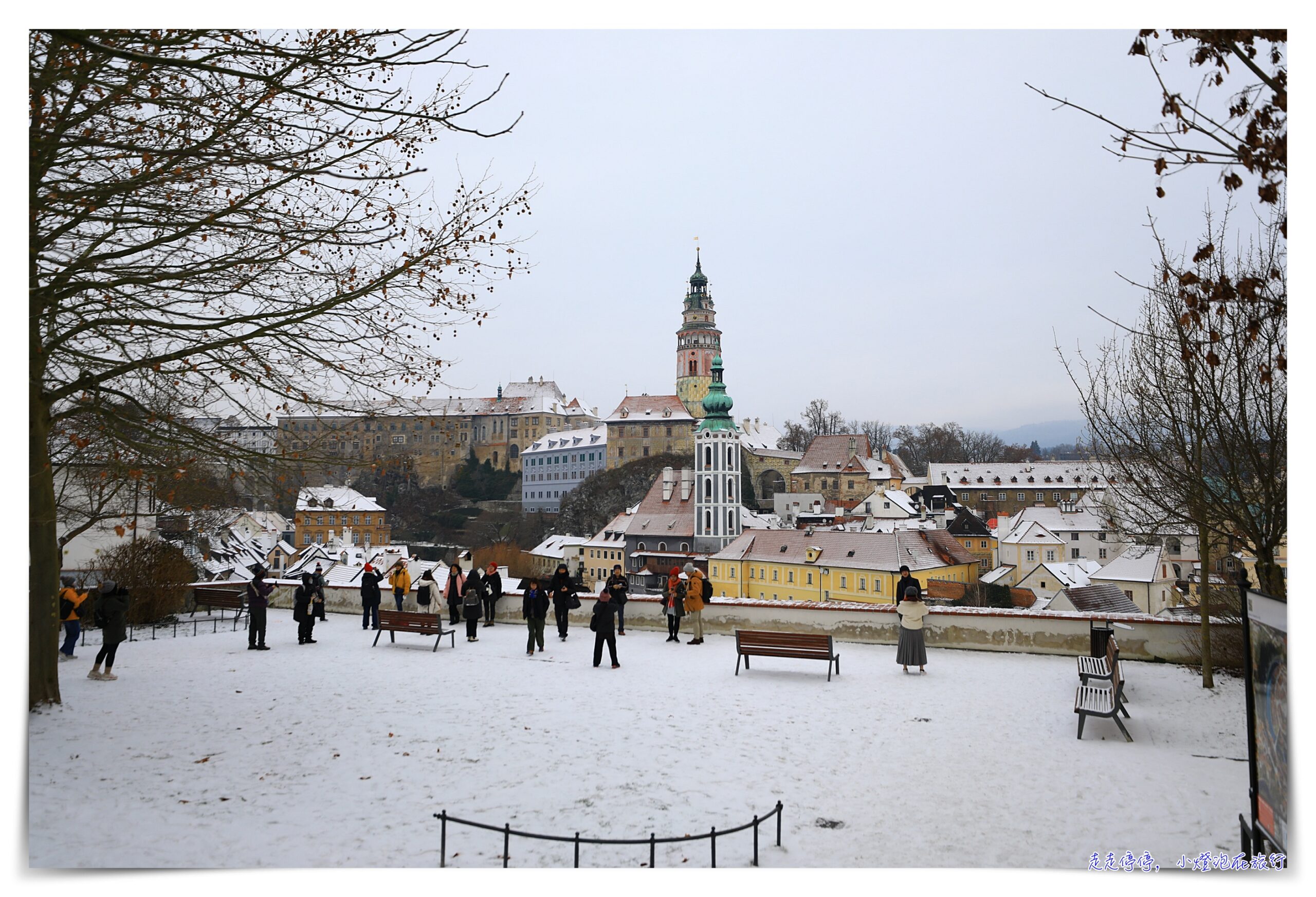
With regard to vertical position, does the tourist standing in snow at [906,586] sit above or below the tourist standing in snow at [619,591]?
above

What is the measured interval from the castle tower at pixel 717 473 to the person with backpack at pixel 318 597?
4505 cm

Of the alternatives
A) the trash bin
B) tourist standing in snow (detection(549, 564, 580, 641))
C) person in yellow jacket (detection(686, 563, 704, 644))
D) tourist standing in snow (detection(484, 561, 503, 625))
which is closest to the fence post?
the trash bin

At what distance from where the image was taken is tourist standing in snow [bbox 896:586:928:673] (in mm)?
8680

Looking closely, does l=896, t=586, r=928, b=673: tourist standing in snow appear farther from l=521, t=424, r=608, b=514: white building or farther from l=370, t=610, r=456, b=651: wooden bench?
l=521, t=424, r=608, b=514: white building

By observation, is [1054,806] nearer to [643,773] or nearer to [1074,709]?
[1074,709]

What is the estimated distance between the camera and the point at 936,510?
6462 centimetres

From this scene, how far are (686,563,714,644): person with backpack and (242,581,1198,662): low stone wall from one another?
0.31 meters

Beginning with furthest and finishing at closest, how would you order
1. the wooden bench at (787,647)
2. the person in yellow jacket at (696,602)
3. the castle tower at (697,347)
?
the castle tower at (697,347), the person in yellow jacket at (696,602), the wooden bench at (787,647)

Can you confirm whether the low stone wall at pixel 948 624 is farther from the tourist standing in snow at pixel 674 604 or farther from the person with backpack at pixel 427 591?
the tourist standing in snow at pixel 674 604

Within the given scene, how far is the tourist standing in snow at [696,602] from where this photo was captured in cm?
1062

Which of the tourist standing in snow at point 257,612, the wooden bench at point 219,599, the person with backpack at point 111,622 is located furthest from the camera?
the wooden bench at point 219,599

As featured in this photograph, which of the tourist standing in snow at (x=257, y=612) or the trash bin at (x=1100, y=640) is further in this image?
the tourist standing in snow at (x=257, y=612)

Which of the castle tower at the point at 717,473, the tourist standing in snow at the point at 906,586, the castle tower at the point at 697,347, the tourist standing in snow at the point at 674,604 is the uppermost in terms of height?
the castle tower at the point at 697,347

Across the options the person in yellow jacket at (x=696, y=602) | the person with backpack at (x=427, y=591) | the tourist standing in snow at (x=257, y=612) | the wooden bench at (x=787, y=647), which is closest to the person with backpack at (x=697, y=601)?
the person in yellow jacket at (x=696, y=602)
